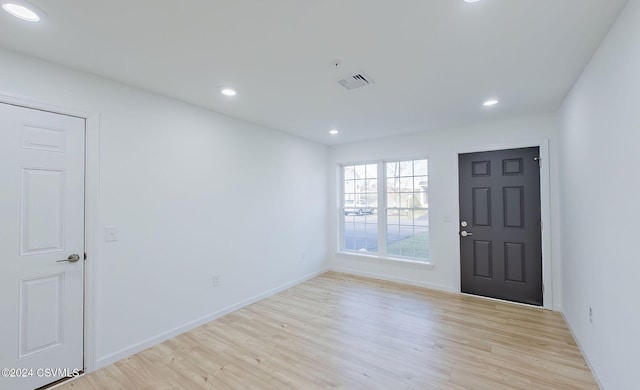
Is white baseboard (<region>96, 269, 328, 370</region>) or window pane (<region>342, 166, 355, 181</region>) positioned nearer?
white baseboard (<region>96, 269, 328, 370</region>)

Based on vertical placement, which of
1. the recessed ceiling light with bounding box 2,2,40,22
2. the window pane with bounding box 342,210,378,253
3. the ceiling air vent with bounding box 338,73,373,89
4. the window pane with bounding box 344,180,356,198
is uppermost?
the recessed ceiling light with bounding box 2,2,40,22

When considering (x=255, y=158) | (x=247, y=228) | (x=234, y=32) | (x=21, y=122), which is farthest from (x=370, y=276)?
(x=21, y=122)

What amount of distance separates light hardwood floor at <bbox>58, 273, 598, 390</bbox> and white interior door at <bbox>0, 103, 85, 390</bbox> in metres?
0.36

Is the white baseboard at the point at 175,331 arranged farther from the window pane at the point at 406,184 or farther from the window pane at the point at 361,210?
the window pane at the point at 406,184

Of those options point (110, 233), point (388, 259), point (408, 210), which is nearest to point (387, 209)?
point (408, 210)

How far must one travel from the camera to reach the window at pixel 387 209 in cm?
455

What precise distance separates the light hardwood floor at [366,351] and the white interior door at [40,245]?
0.36 meters

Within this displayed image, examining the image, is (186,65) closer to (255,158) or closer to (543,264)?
(255,158)

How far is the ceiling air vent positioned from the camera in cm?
242

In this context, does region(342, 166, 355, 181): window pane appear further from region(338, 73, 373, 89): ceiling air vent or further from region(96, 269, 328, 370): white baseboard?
region(338, 73, 373, 89): ceiling air vent

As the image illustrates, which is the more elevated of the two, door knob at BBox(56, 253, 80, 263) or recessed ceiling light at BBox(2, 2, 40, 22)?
recessed ceiling light at BBox(2, 2, 40, 22)

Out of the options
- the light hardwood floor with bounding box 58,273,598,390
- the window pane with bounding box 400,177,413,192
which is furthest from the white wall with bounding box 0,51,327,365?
the window pane with bounding box 400,177,413,192

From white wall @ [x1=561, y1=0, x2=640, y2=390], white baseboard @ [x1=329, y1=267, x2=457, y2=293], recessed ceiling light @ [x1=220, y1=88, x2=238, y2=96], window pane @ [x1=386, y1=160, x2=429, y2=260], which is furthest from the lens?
window pane @ [x1=386, y1=160, x2=429, y2=260]

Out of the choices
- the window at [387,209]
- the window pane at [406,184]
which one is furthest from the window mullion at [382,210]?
the window pane at [406,184]
